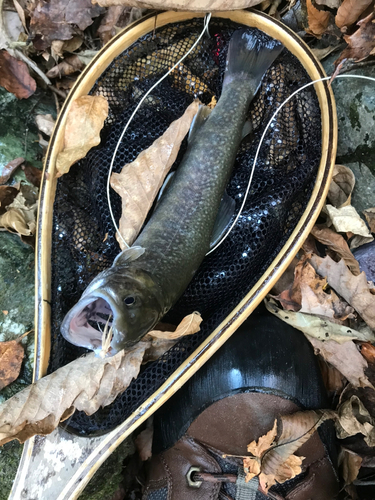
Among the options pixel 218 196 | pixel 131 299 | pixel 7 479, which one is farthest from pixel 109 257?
pixel 7 479

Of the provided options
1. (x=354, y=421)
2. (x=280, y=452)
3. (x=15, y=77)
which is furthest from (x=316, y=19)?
(x=280, y=452)

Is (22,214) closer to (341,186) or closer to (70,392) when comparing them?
(70,392)

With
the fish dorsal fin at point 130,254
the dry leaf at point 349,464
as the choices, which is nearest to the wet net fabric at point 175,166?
the fish dorsal fin at point 130,254

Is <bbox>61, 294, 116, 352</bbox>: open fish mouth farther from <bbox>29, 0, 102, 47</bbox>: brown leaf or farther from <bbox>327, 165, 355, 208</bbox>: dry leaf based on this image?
<bbox>29, 0, 102, 47</bbox>: brown leaf

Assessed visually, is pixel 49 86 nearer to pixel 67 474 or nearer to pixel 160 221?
pixel 160 221

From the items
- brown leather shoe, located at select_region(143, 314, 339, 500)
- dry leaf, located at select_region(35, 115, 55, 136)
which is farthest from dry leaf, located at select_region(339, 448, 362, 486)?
dry leaf, located at select_region(35, 115, 55, 136)
